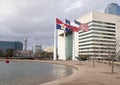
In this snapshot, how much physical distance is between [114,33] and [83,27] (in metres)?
81.7

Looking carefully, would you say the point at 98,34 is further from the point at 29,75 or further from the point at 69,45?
the point at 29,75

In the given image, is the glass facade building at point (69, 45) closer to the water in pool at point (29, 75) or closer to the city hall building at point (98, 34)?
the city hall building at point (98, 34)

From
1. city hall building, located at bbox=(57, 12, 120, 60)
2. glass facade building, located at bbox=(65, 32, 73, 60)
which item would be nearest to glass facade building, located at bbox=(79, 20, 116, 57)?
city hall building, located at bbox=(57, 12, 120, 60)

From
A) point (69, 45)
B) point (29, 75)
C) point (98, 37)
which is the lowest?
point (29, 75)

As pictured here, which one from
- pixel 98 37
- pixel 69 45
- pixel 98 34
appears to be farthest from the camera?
pixel 69 45

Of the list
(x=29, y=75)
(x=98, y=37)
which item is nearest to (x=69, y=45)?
(x=98, y=37)

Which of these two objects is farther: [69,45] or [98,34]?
[69,45]

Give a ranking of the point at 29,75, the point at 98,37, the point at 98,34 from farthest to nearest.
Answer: the point at 98,34 < the point at 98,37 < the point at 29,75

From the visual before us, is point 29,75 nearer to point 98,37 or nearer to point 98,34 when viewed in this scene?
point 98,37

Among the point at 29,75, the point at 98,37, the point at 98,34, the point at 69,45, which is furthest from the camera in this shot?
the point at 69,45

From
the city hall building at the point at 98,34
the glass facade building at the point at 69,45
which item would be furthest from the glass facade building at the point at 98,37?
the glass facade building at the point at 69,45

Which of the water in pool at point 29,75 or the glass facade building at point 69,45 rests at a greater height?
the glass facade building at point 69,45

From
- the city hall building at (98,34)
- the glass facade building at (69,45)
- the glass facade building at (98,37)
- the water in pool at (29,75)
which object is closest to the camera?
the water in pool at (29,75)

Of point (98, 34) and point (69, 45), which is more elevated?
point (98, 34)
